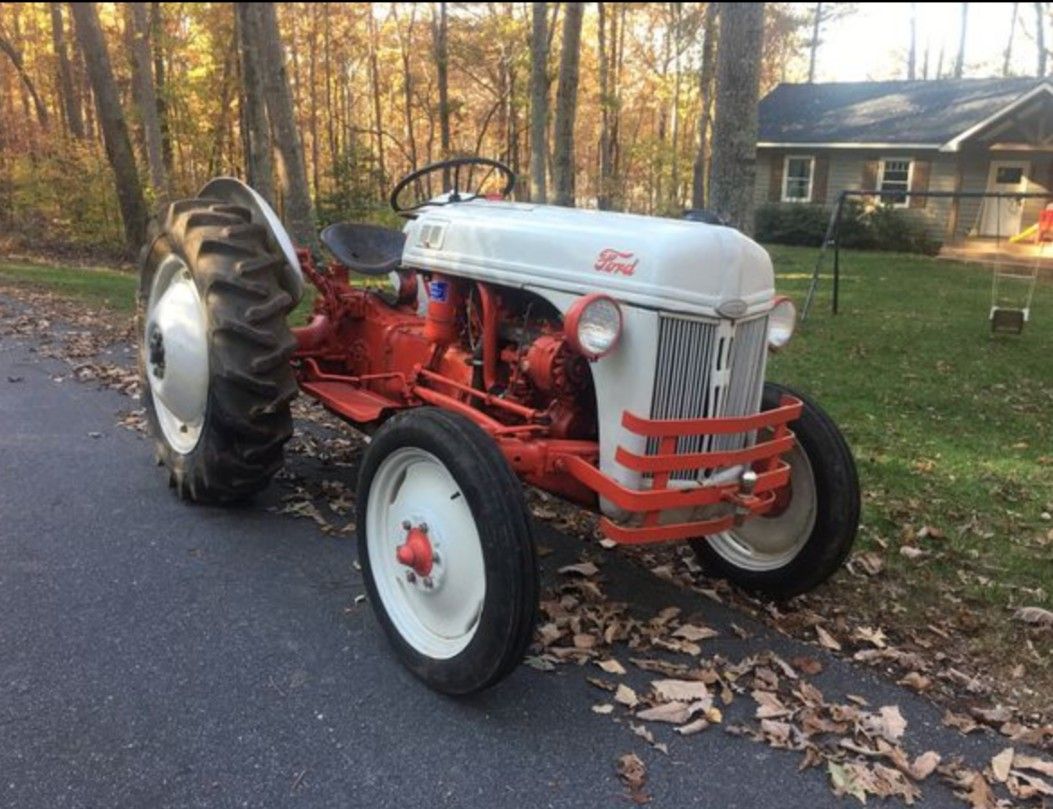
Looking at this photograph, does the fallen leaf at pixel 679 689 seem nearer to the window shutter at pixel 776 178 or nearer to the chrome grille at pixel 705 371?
the chrome grille at pixel 705 371

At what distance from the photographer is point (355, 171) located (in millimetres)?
18422

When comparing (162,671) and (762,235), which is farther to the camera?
(762,235)

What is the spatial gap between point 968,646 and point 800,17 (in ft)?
114

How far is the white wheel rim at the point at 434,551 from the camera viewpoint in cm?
289

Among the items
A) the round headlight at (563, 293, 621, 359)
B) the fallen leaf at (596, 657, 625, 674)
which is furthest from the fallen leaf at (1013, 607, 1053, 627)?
the round headlight at (563, 293, 621, 359)

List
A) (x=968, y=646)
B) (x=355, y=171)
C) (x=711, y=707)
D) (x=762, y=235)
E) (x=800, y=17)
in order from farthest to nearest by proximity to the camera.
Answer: (x=800, y=17) < (x=762, y=235) < (x=355, y=171) < (x=968, y=646) < (x=711, y=707)

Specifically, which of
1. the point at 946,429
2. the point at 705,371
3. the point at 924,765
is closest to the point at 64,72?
the point at 946,429

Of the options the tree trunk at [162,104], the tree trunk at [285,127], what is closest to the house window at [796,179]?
the tree trunk at [162,104]

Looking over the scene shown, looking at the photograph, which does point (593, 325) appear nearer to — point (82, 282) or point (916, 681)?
point (916, 681)

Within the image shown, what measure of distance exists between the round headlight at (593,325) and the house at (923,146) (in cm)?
1970

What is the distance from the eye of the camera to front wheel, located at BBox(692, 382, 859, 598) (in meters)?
3.44

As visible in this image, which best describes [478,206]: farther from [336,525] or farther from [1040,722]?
[1040,722]

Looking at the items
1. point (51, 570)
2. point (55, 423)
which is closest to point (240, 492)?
point (51, 570)

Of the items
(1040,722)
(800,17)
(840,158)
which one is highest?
(800,17)
